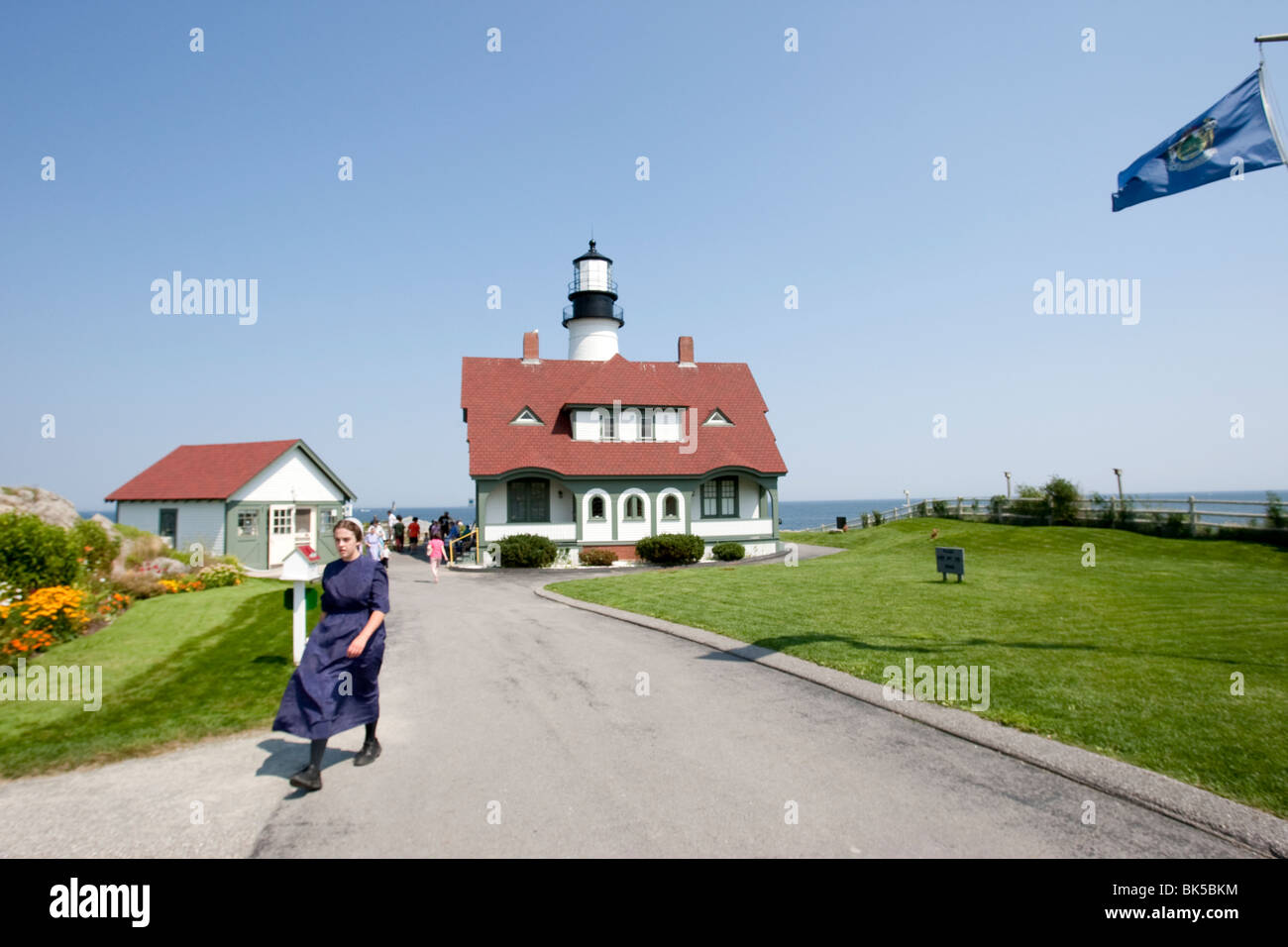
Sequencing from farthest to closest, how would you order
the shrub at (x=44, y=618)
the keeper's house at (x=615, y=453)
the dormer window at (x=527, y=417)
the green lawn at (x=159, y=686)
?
the dormer window at (x=527, y=417), the keeper's house at (x=615, y=453), the shrub at (x=44, y=618), the green lawn at (x=159, y=686)

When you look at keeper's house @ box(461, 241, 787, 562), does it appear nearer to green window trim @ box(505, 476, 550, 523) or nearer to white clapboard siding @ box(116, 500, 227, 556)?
green window trim @ box(505, 476, 550, 523)

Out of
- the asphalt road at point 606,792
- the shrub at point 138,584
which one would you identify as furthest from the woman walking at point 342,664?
the shrub at point 138,584

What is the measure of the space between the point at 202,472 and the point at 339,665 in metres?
30.0

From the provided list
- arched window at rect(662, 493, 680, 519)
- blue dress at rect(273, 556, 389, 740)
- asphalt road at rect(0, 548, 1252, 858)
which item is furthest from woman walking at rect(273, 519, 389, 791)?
arched window at rect(662, 493, 680, 519)

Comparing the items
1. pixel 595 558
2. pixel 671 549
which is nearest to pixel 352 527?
pixel 595 558

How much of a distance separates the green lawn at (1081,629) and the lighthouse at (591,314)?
1738cm

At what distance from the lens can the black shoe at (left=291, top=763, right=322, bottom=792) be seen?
5590 mm

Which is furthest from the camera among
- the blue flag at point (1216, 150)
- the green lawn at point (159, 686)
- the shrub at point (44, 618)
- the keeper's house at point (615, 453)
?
the keeper's house at point (615, 453)

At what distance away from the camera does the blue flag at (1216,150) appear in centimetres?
880

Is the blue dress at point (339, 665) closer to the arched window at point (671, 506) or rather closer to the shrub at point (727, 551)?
the shrub at point (727, 551)

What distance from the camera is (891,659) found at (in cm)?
930

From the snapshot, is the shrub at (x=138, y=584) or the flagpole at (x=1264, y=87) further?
the shrub at (x=138, y=584)

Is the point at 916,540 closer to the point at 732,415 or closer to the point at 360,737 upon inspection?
the point at 732,415
